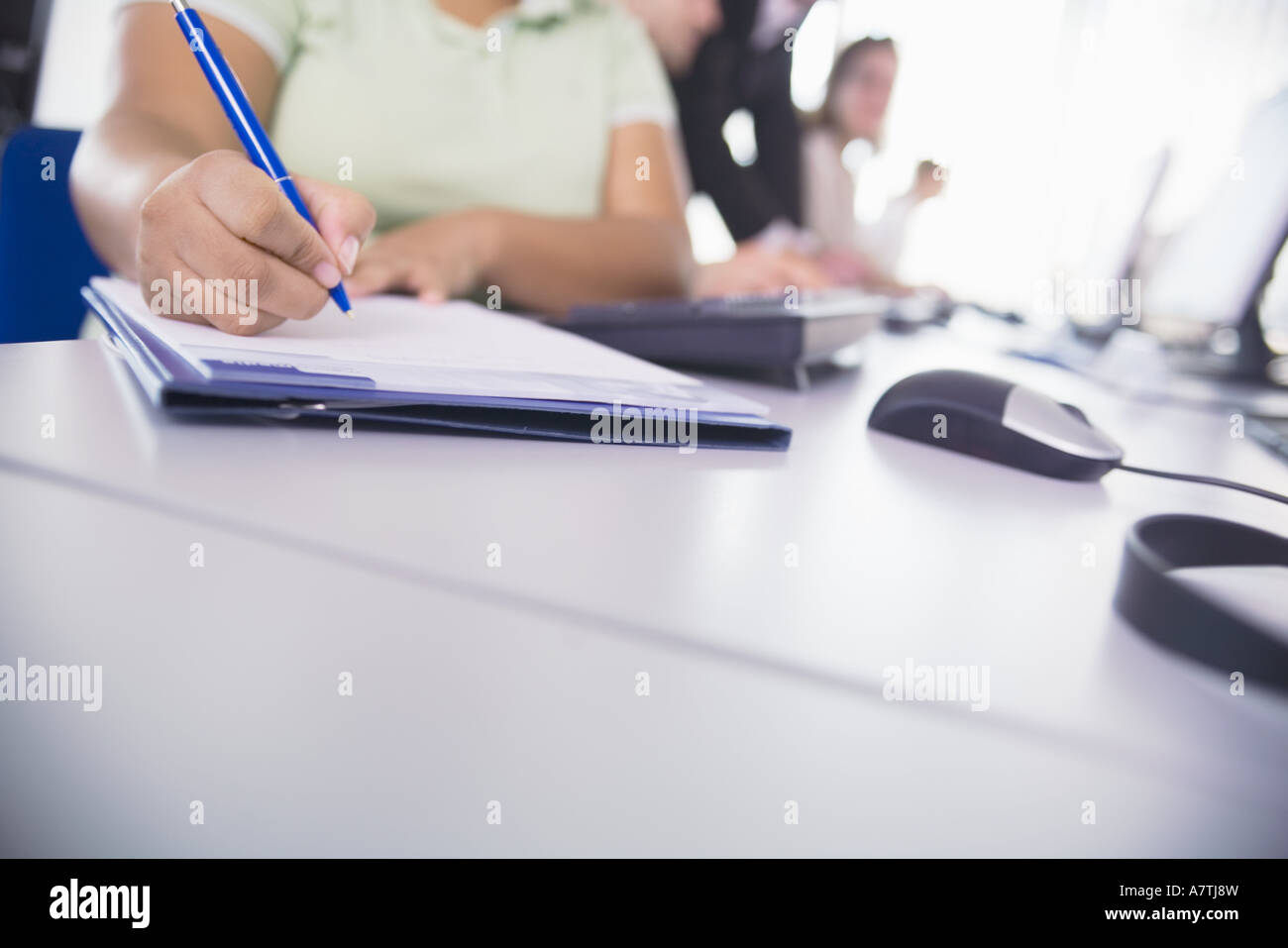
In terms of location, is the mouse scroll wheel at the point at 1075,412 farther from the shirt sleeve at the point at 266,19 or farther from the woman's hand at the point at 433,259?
the shirt sleeve at the point at 266,19

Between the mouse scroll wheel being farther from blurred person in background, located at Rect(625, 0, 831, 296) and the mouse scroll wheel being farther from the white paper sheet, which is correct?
blurred person in background, located at Rect(625, 0, 831, 296)

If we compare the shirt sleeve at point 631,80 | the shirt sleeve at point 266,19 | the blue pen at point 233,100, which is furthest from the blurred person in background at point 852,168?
the blue pen at point 233,100

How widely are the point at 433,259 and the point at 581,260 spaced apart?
0.22 meters

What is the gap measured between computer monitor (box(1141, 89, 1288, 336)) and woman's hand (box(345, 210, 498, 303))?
91 centimetres

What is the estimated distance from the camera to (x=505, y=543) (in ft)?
0.83

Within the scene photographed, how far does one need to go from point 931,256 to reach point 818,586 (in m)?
4.38

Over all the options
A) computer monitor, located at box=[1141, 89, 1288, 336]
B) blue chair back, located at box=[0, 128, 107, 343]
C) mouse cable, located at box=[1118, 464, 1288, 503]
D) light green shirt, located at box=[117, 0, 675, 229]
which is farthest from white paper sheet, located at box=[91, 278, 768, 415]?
computer monitor, located at box=[1141, 89, 1288, 336]

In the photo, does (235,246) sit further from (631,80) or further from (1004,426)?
(631,80)

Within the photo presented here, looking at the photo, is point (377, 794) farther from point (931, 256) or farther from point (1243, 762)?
point (931, 256)

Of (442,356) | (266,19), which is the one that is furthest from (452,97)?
(442,356)

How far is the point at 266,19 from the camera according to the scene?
79cm

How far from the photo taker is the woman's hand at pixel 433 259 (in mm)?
625

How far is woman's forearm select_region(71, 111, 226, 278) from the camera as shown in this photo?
0.54m

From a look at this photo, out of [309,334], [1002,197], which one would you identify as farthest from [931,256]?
[309,334]
